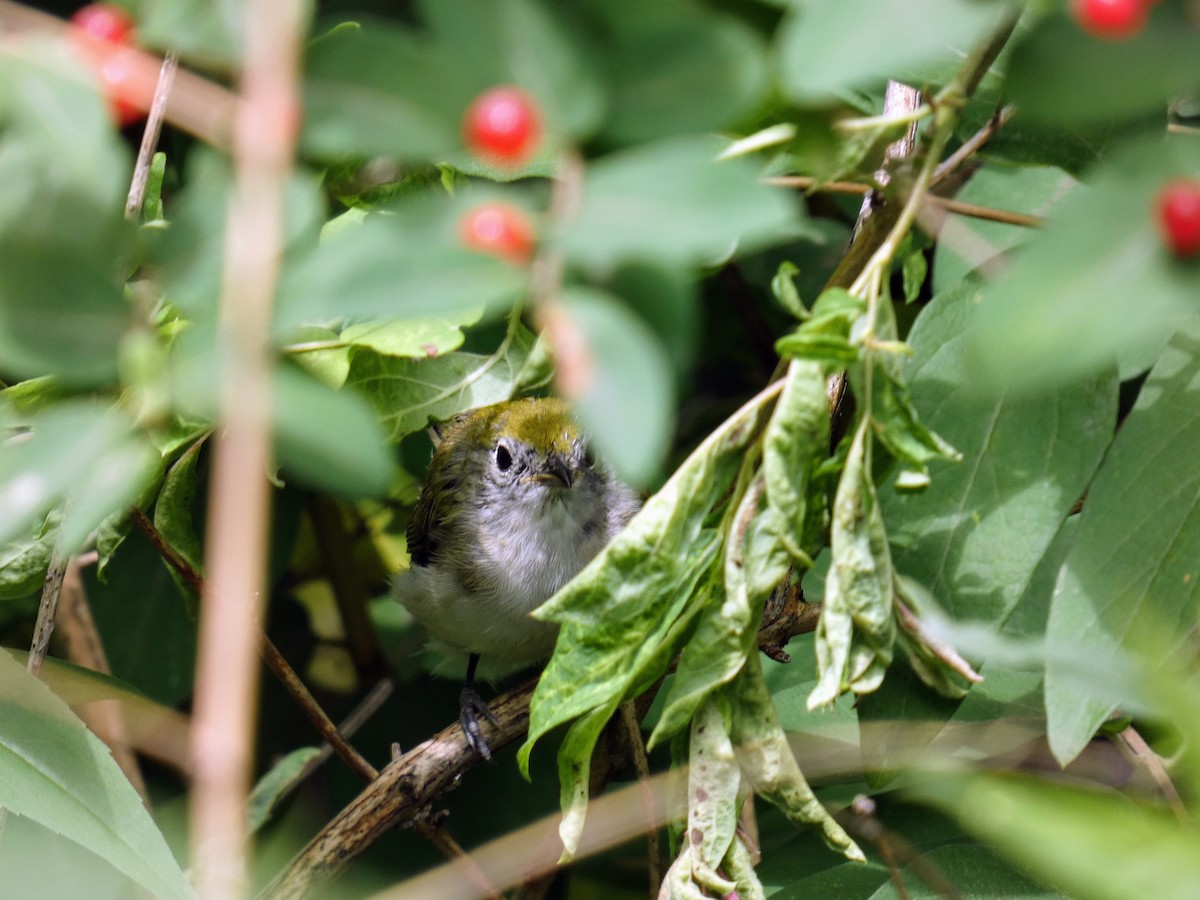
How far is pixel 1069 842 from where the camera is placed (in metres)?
0.79

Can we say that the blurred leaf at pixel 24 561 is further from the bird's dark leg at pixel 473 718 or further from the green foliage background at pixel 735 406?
the bird's dark leg at pixel 473 718

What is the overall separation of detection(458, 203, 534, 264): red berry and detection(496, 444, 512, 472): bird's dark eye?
3.32m

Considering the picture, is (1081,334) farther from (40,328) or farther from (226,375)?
(40,328)

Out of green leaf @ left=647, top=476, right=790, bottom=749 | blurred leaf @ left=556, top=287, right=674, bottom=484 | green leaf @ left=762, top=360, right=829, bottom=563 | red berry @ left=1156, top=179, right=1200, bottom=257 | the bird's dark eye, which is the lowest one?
the bird's dark eye

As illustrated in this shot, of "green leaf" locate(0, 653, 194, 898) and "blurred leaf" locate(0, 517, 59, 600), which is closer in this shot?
"green leaf" locate(0, 653, 194, 898)

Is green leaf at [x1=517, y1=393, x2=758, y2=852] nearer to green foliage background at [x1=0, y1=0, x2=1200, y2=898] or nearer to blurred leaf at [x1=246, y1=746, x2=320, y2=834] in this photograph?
green foliage background at [x1=0, y1=0, x2=1200, y2=898]

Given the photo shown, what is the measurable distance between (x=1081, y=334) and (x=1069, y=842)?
0.36 meters

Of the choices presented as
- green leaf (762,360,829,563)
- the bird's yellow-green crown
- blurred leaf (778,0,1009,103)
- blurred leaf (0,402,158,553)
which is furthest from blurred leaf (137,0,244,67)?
the bird's yellow-green crown

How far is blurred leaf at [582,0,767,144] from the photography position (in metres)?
0.98

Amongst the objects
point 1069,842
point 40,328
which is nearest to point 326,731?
point 40,328

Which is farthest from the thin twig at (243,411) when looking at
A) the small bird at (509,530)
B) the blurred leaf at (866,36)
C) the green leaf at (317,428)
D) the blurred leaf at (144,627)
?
the small bird at (509,530)

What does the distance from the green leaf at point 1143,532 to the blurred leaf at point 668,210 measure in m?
1.02

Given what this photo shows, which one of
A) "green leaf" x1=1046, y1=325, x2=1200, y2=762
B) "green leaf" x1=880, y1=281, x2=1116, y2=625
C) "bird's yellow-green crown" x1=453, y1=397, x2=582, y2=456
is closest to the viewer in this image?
"green leaf" x1=1046, y1=325, x2=1200, y2=762

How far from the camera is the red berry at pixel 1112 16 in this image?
916 millimetres
